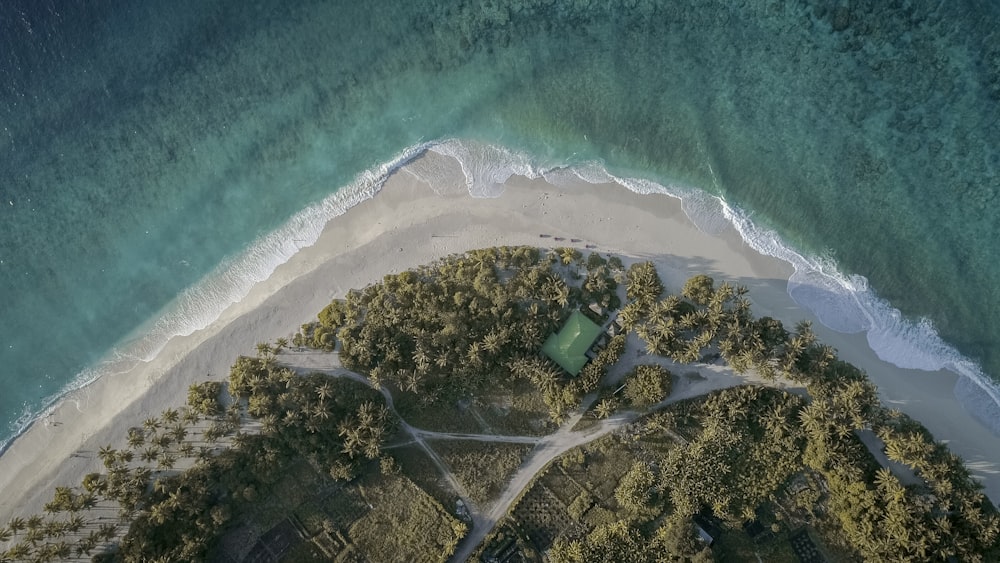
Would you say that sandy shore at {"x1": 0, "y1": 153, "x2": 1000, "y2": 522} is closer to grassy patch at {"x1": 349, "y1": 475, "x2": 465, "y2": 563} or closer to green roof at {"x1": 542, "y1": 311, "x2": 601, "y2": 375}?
green roof at {"x1": 542, "y1": 311, "x2": 601, "y2": 375}

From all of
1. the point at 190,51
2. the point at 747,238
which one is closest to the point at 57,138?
the point at 190,51

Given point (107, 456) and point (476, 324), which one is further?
point (107, 456)

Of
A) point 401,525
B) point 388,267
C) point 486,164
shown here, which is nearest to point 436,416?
point 401,525

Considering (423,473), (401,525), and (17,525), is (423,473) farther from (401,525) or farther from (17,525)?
(17,525)

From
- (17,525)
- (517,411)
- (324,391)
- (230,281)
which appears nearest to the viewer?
(324,391)

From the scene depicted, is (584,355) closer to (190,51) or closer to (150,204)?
(150,204)

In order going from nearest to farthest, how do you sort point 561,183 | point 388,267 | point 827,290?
point 827,290
point 388,267
point 561,183

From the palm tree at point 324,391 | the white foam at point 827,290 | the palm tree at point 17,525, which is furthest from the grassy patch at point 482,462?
the palm tree at point 17,525

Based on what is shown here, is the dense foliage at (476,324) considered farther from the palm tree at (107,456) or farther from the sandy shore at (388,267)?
the palm tree at (107,456)
